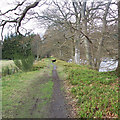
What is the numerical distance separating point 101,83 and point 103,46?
3824mm

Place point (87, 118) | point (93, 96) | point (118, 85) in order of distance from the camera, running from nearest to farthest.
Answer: point (87, 118), point (93, 96), point (118, 85)

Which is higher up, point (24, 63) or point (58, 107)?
point (24, 63)

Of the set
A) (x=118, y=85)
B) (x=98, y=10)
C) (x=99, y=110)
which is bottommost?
(x=99, y=110)

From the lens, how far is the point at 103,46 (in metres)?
9.36

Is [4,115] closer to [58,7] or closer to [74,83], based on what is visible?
[74,83]

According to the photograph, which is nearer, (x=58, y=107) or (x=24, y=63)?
(x=58, y=107)

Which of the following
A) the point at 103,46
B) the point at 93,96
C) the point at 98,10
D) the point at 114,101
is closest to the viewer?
the point at 114,101

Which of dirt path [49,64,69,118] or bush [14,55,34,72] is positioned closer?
dirt path [49,64,69,118]

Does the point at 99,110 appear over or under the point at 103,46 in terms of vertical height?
under

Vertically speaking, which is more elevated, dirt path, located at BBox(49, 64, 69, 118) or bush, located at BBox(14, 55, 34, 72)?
bush, located at BBox(14, 55, 34, 72)

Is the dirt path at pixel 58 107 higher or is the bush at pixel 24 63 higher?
the bush at pixel 24 63

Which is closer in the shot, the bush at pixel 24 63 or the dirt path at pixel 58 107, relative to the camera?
the dirt path at pixel 58 107

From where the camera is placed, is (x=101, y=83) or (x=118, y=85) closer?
(x=118, y=85)

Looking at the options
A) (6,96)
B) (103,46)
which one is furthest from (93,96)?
(103,46)
